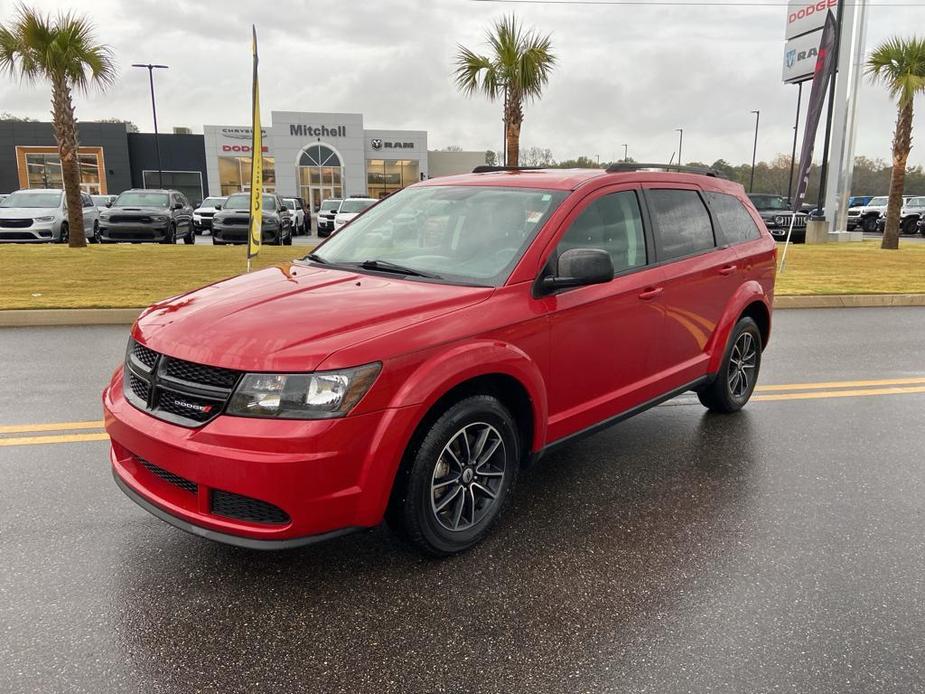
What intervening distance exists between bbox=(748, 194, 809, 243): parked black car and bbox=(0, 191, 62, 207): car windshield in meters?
23.9

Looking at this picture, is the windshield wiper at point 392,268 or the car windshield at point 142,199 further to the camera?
the car windshield at point 142,199

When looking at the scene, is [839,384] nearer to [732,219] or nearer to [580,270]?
[732,219]

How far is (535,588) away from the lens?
3076mm

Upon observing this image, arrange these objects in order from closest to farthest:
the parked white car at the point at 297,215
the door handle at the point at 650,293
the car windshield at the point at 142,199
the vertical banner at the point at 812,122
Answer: the door handle at the point at 650,293 < the vertical banner at the point at 812,122 < the car windshield at the point at 142,199 < the parked white car at the point at 297,215

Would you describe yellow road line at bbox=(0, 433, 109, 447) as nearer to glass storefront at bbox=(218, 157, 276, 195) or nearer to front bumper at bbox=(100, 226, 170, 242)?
front bumper at bbox=(100, 226, 170, 242)

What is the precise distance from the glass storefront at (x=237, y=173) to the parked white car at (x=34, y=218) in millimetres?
36707

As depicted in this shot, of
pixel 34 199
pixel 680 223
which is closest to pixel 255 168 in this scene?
pixel 680 223

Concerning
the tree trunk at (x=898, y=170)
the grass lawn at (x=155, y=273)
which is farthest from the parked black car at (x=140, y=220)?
the tree trunk at (x=898, y=170)

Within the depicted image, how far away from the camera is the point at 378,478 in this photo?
2.84m

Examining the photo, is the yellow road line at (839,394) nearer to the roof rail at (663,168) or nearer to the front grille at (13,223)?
the roof rail at (663,168)

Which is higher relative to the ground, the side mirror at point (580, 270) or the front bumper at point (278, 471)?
the side mirror at point (580, 270)

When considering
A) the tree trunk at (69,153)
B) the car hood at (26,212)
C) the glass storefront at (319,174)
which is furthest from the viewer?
the glass storefront at (319,174)

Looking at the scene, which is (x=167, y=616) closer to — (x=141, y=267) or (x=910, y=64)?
(x=141, y=267)

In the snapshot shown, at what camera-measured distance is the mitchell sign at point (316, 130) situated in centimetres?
5494
